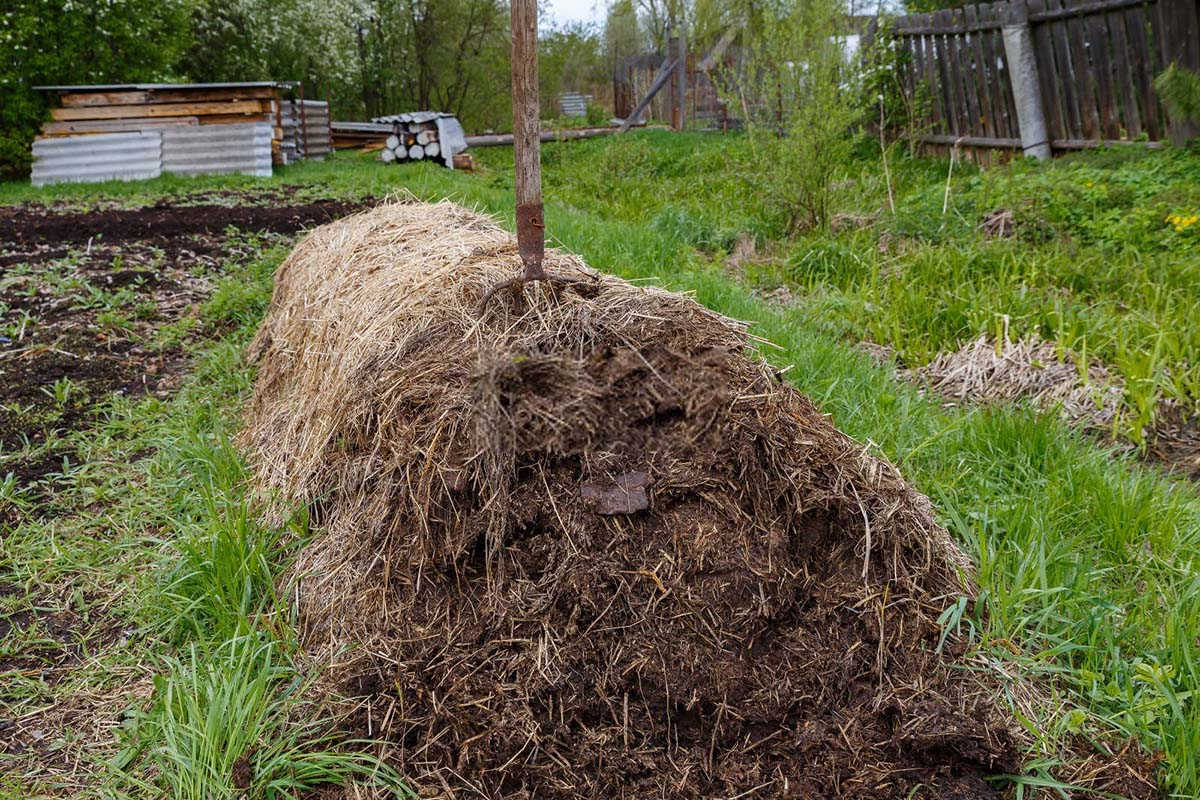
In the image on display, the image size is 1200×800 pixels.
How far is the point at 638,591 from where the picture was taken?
2.01 metres

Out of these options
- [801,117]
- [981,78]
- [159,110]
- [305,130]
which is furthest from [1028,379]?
[305,130]

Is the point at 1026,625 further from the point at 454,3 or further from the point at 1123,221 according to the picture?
the point at 454,3

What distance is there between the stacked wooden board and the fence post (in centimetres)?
1167

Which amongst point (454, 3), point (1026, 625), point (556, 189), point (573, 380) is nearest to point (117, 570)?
point (573, 380)

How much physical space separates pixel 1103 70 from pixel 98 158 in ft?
48.0

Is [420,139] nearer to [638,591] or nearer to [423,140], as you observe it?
[423,140]

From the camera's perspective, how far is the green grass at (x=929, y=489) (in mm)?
2219

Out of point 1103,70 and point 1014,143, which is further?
point 1014,143

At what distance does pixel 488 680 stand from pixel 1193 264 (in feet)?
16.6

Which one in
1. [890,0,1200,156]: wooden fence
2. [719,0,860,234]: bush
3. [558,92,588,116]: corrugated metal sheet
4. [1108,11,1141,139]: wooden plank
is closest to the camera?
[719,0,860,234]: bush

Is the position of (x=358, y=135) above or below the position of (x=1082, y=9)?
above

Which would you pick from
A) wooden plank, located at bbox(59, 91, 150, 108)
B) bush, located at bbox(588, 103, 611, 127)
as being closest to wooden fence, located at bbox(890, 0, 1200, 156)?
wooden plank, located at bbox(59, 91, 150, 108)

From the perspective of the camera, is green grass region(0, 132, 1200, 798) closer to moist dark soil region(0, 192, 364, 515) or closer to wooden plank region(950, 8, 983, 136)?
moist dark soil region(0, 192, 364, 515)

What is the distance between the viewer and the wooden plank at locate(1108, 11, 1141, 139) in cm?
789
